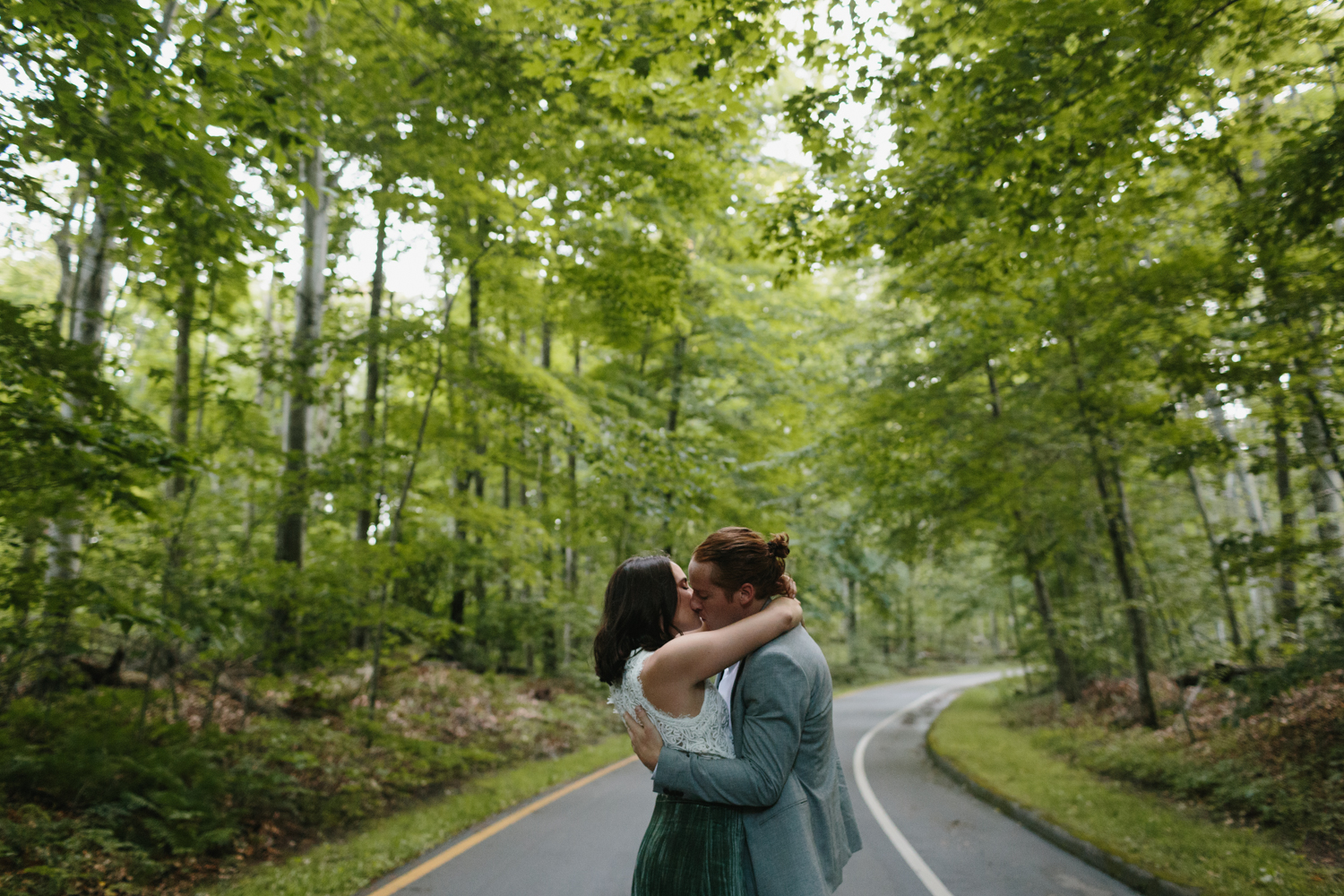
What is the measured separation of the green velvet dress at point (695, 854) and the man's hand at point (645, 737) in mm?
127

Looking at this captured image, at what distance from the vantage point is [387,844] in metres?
6.70

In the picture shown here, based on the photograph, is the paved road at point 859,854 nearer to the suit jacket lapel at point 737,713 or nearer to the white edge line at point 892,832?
the white edge line at point 892,832

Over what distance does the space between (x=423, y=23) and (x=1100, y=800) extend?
1179 cm

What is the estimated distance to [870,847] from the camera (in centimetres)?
713

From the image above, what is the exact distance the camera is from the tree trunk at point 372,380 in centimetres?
1053

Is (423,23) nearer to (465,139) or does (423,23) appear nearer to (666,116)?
(465,139)

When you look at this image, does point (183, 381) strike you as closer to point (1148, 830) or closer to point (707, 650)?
point (707, 650)

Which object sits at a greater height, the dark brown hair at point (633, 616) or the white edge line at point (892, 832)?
the dark brown hair at point (633, 616)

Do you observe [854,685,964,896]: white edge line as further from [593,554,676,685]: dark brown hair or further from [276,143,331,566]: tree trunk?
[276,143,331,566]: tree trunk

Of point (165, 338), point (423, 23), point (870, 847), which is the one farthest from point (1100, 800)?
point (165, 338)

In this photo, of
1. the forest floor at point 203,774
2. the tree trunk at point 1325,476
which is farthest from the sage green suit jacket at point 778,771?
the tree trunk at point 1325,476

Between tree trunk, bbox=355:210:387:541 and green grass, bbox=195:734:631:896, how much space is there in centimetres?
413

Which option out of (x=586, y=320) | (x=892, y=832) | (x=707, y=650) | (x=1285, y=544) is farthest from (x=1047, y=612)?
(x=707, y=650)

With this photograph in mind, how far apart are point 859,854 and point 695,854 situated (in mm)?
5284
